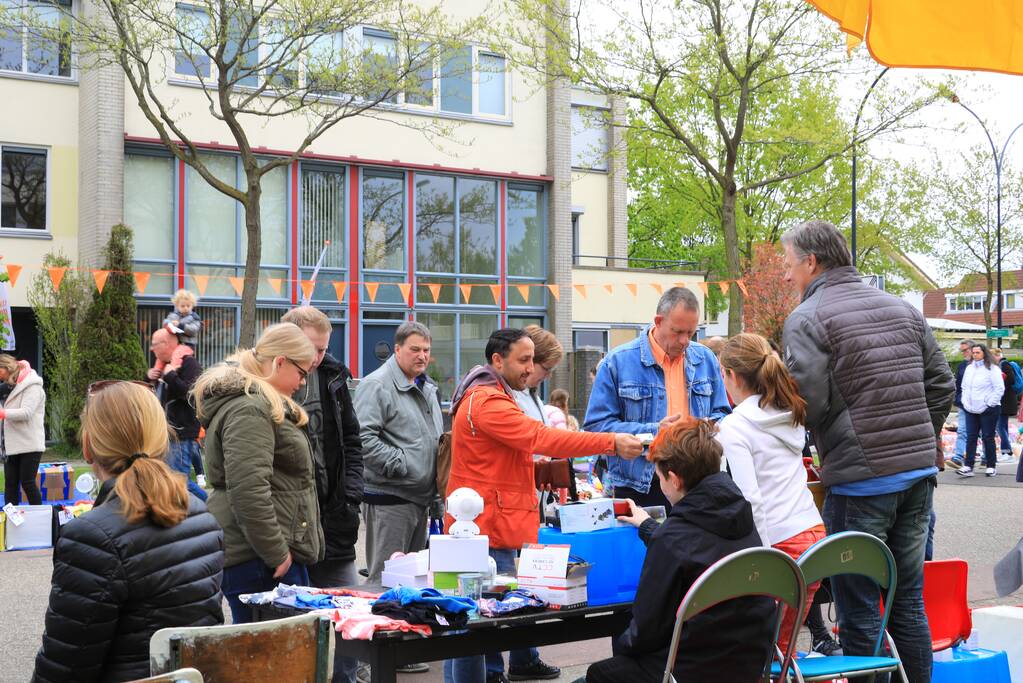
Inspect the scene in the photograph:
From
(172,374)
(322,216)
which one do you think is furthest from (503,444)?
(322,216)

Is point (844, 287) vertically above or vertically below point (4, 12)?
below

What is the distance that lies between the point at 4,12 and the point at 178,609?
19.5 m

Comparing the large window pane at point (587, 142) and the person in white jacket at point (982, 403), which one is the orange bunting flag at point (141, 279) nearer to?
the large window pane at point (587, 142)

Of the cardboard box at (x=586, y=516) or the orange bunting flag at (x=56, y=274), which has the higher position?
the orange bunting flag at (x=56, y=274)

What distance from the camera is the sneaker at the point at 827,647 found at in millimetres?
6598

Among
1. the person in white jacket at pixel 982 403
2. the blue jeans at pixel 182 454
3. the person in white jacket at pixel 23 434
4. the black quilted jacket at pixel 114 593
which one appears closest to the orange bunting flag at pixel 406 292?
the person in white jacket at pixel 982 403

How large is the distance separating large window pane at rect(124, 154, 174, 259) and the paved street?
13244 millimetres

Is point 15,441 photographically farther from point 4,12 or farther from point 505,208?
point 505,208

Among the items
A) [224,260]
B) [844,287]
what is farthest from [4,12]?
[844,287]

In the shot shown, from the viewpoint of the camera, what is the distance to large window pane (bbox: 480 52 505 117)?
26.3m

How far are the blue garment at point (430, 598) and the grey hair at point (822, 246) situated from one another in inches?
84.3

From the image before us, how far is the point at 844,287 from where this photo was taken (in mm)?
4832

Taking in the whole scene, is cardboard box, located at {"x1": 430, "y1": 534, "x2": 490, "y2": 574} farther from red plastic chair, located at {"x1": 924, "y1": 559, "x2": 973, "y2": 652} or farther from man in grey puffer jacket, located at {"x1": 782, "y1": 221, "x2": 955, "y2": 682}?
red plastic chair, located at {"x1": 924, "y1": 559, "x2": 973, "y2": 652}

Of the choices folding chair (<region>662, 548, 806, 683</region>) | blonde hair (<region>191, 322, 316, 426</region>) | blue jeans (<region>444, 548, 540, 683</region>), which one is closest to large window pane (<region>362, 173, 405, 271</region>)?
blue jeans (<region>444, 548, 540, 683</region>)
